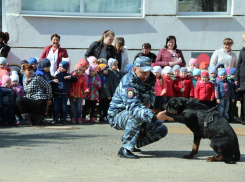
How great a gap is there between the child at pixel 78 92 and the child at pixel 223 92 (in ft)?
10.6

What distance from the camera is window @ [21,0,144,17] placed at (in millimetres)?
13117

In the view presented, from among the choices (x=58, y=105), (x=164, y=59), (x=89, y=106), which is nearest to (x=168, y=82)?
(x=164, y=59)

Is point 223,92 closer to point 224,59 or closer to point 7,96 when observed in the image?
point 224,59

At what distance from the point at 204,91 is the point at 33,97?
4.12 m

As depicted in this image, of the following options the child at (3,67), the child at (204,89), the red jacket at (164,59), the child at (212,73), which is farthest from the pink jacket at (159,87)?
the child at (3,67)

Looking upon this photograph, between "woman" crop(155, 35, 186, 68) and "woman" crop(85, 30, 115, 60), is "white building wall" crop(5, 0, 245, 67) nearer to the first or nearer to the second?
"woman" crop(155, 35, 186, 68)

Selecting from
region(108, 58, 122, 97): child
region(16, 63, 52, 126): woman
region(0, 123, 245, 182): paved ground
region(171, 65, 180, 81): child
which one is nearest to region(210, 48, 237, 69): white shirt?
region(171, 65, 180, 81): child

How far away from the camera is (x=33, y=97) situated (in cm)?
1009

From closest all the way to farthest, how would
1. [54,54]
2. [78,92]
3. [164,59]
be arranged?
[78,92] → [54,54] → [164,59]

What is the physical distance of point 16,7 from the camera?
12789 millimetres

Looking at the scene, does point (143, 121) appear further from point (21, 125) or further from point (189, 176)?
point (21, 125)

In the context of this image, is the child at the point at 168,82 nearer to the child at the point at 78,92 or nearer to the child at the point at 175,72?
the child at the point at 175,72

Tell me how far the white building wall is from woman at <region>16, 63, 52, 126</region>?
9.52 ft

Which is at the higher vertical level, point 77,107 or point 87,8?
point 87,8
